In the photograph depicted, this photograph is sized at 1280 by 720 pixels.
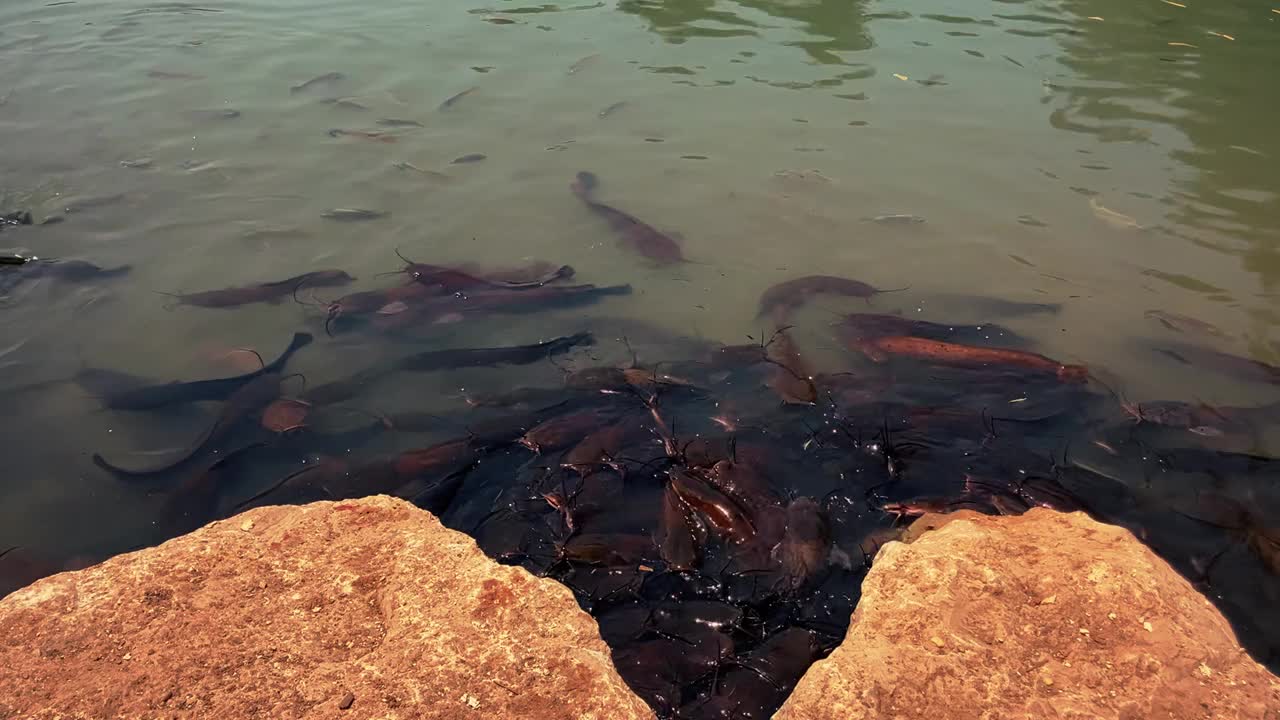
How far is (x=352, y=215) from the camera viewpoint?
6559 millimetres

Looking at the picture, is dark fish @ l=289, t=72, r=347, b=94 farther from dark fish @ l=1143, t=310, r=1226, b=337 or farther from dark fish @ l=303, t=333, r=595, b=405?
dark fish @ l=1143, t=310, r=1226, b=337

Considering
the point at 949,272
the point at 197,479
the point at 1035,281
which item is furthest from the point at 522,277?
the point at 1035,281

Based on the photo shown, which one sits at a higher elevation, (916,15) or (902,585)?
A: (916,15)

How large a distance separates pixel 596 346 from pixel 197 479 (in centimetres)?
246

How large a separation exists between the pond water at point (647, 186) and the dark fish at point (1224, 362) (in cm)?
3

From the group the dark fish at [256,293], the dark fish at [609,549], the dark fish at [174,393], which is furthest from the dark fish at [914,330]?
the dark fish at [174,393]

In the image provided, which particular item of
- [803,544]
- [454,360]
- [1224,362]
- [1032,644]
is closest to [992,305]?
[1224,362]

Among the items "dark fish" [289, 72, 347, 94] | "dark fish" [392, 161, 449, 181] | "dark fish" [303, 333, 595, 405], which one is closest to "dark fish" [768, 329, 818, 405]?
"dark fish" [303, 333, 595, 405]

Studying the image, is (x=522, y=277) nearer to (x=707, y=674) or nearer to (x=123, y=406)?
(x=123, y=406)

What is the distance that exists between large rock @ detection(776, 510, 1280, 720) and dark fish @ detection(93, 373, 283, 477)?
359 centimetres

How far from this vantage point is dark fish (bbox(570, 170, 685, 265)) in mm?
6094

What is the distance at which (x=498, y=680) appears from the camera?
2443mm

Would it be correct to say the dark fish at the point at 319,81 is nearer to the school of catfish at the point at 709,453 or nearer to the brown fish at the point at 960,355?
the school of catfish at the point at 709,453

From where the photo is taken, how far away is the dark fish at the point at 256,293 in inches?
222
